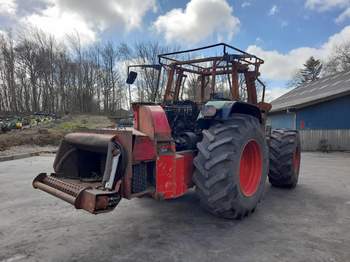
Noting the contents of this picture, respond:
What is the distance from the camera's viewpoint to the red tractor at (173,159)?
2.87 meters

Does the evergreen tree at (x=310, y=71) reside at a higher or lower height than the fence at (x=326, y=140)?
higher

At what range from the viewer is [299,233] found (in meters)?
3.34

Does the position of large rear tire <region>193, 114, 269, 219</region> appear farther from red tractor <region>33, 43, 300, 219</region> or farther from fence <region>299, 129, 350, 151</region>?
fence <region>299, 129, 350, 151</region>

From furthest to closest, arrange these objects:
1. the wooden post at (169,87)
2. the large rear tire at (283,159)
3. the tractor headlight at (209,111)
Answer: the large rear tire at (283,159)
the wooden post at (169,87)
the tractor headlight at (209,111)

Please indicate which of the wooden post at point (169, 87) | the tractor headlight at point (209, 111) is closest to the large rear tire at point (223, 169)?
the tractor headlight at point (209, 111)

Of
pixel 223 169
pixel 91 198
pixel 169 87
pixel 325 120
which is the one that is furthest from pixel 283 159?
pixel 325 120

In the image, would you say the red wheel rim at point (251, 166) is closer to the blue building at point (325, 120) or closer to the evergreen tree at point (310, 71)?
the blue building at point (325, 120)

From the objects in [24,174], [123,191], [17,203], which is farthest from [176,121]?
[24,174]

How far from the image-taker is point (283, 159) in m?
5.43

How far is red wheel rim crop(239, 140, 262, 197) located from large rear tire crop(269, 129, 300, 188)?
158cm

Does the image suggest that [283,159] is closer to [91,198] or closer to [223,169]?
[223,169]

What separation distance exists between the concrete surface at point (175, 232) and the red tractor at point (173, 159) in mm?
386

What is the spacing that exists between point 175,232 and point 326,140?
14.1m

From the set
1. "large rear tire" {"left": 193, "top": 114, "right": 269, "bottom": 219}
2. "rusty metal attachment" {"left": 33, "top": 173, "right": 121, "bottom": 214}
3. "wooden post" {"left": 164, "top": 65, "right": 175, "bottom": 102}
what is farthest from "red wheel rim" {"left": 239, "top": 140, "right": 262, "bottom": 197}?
"rusty metal attachment" {"left": 33, "top": 173, "right": 121, "bottom": 214}
